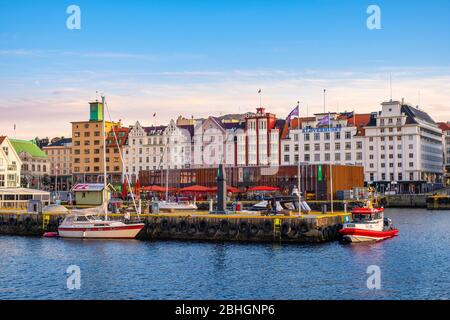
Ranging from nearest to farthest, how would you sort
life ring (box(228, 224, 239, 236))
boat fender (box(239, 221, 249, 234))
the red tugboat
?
the red tugboat → boat fender (box(239, 221, 249, 234)) → life ring (box(228, 224, 239, 236))

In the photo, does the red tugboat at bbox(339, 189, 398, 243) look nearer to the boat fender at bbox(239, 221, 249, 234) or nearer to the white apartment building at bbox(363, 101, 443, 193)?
the boat fender at bbox(239, 221, 249, 234)

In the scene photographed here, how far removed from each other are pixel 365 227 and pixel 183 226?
22265mm

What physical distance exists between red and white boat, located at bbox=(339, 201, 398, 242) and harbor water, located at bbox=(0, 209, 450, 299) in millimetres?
1742

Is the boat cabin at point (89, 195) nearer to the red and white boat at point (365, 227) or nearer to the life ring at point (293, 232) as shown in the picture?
the life ring at point (293, 232)

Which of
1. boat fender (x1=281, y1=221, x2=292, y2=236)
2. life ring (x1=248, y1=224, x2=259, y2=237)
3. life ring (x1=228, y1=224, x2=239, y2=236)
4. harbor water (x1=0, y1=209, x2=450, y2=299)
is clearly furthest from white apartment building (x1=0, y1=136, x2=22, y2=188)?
boat fender (x1=281, y1=221, x2=292, y2=236)

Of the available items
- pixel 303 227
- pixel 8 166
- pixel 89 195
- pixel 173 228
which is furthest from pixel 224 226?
pixel 8 166

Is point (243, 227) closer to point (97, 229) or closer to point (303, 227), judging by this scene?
point (303, 227)

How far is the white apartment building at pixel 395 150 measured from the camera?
6964 inches

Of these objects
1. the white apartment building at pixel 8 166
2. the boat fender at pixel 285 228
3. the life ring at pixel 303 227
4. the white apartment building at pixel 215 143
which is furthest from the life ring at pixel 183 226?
the white apartment building at pixel 215 143

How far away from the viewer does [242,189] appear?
15775 cm

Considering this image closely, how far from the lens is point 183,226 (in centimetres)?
7981

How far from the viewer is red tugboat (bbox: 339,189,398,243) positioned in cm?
7419

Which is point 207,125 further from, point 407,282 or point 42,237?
point 407,282

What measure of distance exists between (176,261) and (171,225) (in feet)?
65.5
